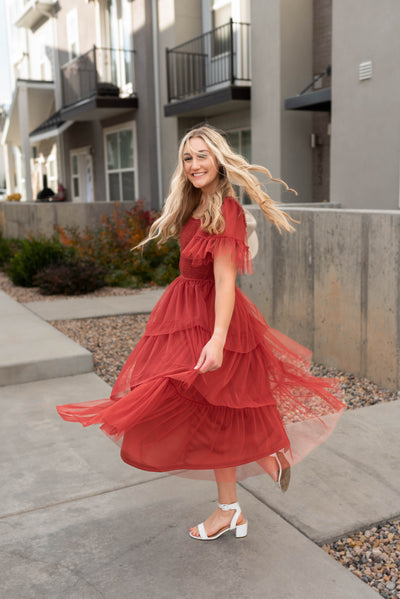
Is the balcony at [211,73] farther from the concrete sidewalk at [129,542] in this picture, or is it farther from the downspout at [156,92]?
the concrete sidewalk at [129,542]

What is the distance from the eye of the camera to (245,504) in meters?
2.97

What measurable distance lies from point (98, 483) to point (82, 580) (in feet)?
2.84

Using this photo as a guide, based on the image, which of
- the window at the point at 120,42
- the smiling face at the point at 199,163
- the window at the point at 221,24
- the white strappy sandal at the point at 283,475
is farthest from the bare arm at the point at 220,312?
the window at the point at 120,42

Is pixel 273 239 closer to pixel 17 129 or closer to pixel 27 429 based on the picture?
pixel 27 429

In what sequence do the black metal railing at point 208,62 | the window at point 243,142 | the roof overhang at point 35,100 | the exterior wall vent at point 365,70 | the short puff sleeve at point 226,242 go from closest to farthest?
the short puff sleeve at point 226,242
the exterior wall vent at point 365,70
the black metal railing at point 208,62
the window at point 243,142
the roof overhang at point 35,100

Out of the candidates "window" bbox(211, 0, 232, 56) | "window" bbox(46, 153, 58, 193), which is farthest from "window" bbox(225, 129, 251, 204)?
"window" bbox(46, 153, 58, 193)

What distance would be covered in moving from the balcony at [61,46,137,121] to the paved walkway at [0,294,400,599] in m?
11.6

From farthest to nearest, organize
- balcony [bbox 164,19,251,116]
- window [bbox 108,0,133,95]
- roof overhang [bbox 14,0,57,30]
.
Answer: roof overhang [bbox 14,0,57,30], window [bbox 108,0,133,95], balcony [bbox 164,19,251,116]

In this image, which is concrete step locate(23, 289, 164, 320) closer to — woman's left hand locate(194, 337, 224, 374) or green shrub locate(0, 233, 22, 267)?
green shrub locate(0, 233, 22, 267)

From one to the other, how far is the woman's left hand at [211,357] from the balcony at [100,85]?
12.8 metres

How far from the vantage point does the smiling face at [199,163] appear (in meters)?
2.54

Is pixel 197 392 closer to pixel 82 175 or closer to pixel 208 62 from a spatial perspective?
pixel 208 62

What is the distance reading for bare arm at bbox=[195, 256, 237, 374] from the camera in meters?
2.34

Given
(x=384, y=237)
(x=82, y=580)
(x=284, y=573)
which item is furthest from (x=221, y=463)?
(x=384, y=237)
